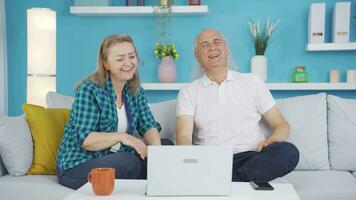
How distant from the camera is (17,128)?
2.24 m

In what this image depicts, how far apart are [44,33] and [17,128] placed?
1099 millimetres

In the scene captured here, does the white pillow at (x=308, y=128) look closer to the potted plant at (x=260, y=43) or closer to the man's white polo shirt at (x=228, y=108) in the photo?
the man's white polo shirt at (x=228, y=108)

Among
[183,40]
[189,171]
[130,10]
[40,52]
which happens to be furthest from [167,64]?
[189,171]

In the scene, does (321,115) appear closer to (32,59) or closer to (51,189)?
(51,189)

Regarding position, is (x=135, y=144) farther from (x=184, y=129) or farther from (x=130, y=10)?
(x=130, y=10)

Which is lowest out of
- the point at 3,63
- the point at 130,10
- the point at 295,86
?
the point at 295,86

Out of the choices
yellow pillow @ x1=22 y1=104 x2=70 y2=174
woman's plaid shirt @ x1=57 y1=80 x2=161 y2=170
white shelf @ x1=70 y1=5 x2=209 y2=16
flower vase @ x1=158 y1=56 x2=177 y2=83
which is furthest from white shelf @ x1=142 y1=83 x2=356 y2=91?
woman's plaid shirt @ x1=57 y1=80 x2=161 y2=170

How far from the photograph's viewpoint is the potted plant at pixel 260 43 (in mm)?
3264

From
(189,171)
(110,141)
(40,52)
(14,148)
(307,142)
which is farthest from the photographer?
(40,52)

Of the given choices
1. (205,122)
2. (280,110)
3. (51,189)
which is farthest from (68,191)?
(280,110)

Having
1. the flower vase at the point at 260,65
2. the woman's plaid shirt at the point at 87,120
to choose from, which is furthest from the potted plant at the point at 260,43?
the woman's plaid shirt at the point at 87,120

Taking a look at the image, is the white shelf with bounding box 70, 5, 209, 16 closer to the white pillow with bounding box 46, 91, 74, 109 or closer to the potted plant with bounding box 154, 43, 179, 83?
the potted plant with bounding box 154, 43, 179, 83

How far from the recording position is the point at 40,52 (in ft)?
10.3

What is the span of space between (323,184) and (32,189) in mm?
1271
